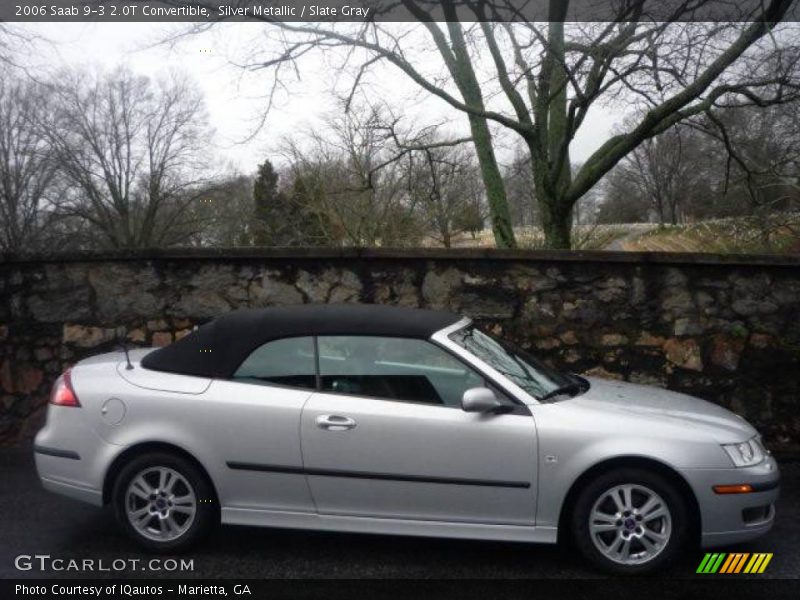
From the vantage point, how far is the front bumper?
165 inches

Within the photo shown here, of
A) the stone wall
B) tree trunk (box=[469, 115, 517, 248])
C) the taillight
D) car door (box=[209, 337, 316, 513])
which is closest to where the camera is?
car door (box=[209, 337, 316, 513])

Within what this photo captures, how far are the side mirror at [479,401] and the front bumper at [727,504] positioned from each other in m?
1.04

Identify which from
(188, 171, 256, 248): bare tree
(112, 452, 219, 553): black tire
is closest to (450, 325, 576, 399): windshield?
(112, 452, 219, 553): black tire

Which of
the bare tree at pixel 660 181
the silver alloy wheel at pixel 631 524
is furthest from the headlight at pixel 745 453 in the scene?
the bare tree at pixel 660 181

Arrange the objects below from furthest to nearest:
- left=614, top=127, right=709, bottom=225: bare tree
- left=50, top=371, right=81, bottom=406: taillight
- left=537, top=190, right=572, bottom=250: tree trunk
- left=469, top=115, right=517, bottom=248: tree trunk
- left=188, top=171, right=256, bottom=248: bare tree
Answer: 1. left=188, top=171, right=256, bottom=248: bare tree
2. left=614, top=127, right=709, bottom=225: bare tree
3. left=469, top=115, right=517, bottom=248: tree trunk
4. left=537, top=190, right=572, bottom=250: tree trunk
5. left=50, top=371, right=81, bottom=406: taillight

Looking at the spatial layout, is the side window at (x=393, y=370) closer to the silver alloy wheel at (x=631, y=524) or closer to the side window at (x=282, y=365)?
the side window at (x=282, y=365)

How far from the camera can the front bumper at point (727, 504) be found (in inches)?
165

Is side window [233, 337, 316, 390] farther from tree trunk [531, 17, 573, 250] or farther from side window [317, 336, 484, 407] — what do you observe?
tree trunk [531, 17, 573, 250]

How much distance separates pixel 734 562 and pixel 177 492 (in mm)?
3106

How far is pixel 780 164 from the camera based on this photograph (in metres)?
13.2

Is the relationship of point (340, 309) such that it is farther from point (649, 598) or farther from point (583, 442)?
point (649, 598)

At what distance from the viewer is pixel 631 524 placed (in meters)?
4.22

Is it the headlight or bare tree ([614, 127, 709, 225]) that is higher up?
bare tree ([614, 127, 709, 225])

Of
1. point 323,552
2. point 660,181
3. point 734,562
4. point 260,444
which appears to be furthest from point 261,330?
point 660,181
